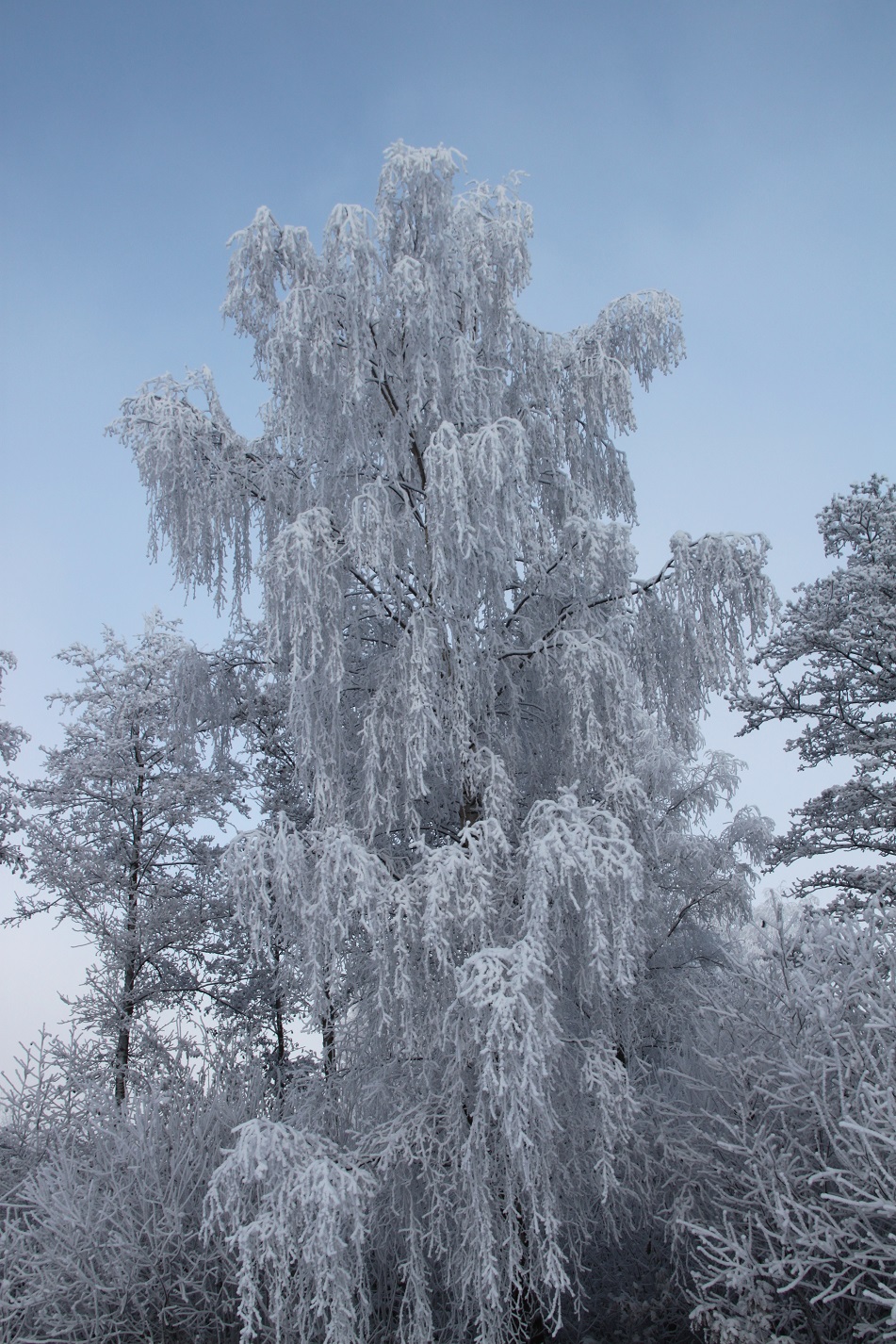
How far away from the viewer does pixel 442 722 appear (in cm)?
743

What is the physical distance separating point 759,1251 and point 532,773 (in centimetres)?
379

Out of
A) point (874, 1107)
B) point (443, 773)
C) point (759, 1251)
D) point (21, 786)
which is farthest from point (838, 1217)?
point (21, 786)

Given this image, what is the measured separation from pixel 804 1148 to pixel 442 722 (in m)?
3.69

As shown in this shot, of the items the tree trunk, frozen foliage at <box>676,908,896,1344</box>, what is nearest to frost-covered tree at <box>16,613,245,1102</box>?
the tree trunk

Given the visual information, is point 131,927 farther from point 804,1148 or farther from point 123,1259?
point 804,1148

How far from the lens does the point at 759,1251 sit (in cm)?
588

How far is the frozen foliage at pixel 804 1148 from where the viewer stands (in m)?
5.05

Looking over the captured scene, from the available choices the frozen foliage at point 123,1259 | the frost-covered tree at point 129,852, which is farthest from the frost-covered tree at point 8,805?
the frozen foliage at point 123,1259

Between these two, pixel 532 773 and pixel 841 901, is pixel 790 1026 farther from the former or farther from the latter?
pixel 841 901

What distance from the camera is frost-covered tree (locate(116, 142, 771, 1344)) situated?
586 centimetres

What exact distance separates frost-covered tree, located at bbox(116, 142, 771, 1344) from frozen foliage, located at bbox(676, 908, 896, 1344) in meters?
0.75

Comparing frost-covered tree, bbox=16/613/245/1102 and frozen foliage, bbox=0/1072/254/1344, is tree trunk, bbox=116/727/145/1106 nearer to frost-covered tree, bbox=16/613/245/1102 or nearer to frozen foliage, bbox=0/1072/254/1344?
frost-covered tree, bbox=16/613/245/1102

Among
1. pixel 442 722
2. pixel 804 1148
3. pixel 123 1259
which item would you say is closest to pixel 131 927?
pixel 123 1259

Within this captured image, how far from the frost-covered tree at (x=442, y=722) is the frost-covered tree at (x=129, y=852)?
605 centimetres
